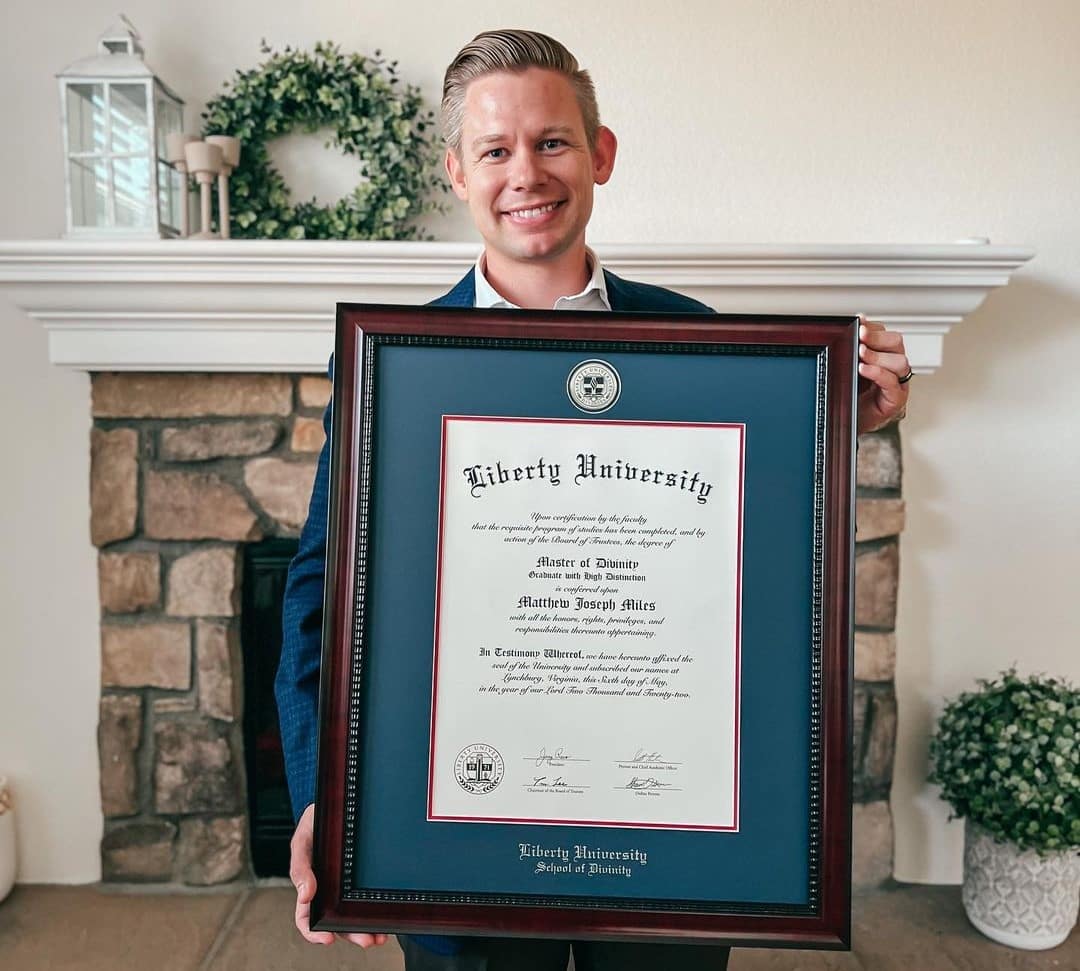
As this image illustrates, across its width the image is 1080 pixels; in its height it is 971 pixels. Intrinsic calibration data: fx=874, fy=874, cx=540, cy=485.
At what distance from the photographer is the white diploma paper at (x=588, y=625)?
30.4 inches

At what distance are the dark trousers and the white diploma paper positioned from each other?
0.27 m

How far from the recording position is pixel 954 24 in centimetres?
189

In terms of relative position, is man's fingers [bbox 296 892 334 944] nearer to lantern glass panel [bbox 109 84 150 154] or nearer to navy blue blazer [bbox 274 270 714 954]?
navy blue blazer [bbox 274 270 714 954]

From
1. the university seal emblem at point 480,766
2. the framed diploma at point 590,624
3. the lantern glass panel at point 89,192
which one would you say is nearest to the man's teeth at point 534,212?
the framed diploma at point 590,624

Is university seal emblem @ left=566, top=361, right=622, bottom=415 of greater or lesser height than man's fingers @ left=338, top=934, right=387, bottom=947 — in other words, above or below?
above

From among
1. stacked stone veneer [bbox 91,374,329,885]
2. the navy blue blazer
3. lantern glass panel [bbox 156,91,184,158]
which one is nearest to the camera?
the navy blue blazer

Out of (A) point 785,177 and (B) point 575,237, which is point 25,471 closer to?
(B) point 575,237

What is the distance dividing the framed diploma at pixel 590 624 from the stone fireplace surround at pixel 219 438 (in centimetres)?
99

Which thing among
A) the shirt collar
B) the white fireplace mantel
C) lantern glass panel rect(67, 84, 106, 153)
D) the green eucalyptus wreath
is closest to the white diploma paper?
the shirt collar

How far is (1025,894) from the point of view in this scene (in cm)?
182

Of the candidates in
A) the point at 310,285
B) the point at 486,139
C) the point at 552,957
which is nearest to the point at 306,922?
the point at 552,957

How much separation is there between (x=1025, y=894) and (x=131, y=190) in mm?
2372

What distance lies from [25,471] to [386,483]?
159cm

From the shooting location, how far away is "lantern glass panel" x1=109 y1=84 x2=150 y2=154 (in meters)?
1.79
